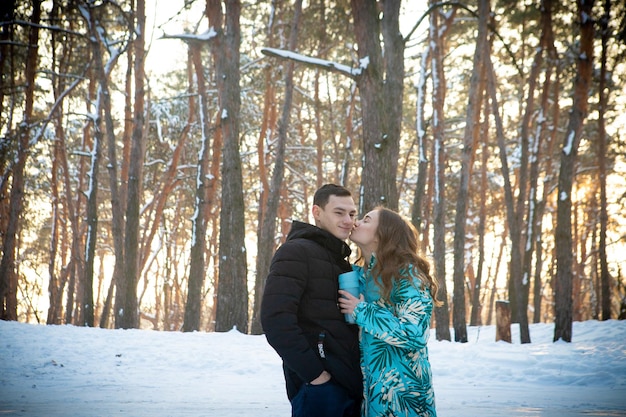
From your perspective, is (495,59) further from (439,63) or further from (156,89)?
(156,89)

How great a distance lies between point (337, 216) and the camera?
11.3ft

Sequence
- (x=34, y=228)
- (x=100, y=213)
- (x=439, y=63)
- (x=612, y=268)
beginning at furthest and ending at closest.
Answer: (x=100, y=213), (x=34, y=228), (x=612, y=268), (x=439, y=63)

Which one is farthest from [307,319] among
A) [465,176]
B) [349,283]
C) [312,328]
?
[465,176]

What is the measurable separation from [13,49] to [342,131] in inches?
472

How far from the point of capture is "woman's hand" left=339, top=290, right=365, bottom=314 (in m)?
3.07

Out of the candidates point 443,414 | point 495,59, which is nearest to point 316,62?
point 443,414

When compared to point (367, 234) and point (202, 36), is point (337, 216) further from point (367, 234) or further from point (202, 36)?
point (202, 36)

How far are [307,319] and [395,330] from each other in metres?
0.51

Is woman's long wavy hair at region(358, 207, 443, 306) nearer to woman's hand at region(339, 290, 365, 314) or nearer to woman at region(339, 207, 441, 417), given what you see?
woman at region(339, 207, 441, 417)

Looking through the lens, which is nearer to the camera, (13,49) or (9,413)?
(9,413)

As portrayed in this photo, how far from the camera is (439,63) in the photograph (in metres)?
15.8

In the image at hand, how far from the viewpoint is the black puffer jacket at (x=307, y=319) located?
9.33ft

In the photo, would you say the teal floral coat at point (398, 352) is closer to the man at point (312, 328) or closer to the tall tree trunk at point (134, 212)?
the man at point (312, 328)

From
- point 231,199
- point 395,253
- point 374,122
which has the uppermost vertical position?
point 374,122
